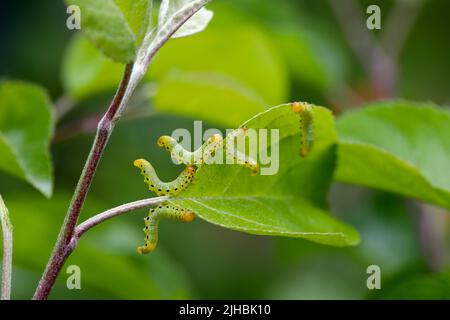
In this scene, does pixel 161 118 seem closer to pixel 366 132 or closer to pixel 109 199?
pixel 109 199

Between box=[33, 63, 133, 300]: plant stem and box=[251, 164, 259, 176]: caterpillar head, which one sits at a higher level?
box=[251, 164, 259, 176]: caterpillar head

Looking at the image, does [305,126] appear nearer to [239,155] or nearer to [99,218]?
[239,155]

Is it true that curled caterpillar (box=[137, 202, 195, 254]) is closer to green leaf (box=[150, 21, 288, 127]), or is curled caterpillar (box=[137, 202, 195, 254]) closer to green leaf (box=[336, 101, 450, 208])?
green leaf (box=[336, 101, 450, 208])

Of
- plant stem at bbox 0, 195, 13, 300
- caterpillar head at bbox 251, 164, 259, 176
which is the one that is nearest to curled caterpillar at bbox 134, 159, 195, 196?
caterpillar head at bbox 251, 164, 259, 176

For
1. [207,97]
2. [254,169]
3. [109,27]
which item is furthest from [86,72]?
[109,27]

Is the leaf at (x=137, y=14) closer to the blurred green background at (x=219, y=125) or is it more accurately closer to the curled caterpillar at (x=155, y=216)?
the curled caterpillar at (x=155, y=216)

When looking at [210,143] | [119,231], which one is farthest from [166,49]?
[210,143]

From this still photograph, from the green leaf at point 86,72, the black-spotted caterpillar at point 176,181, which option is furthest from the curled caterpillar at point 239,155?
the green leaf at point 86,72
